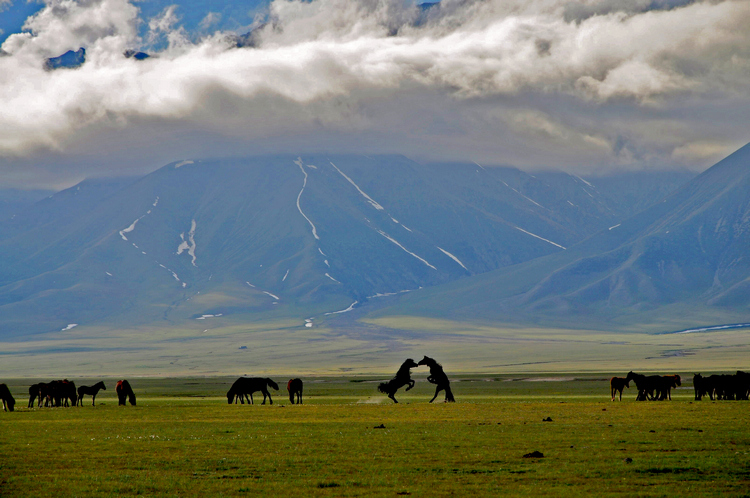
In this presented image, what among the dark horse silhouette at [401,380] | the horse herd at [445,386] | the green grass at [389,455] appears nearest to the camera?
the green grass at [389,455]

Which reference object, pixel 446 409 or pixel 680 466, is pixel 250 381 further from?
pixel 680 466

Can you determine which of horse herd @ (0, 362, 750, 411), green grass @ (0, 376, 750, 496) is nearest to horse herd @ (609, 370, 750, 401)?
horse herd @ (0, 362, 750, 411)

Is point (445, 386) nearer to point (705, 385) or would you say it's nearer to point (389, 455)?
point (705, 385)

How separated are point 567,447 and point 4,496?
14.2 meters

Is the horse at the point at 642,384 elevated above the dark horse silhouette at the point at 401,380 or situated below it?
below

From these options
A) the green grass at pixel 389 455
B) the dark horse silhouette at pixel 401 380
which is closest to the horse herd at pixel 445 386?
the dark horse silhouette at pixel 401 380

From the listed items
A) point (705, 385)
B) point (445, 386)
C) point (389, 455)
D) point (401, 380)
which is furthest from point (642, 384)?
point (389, 455)

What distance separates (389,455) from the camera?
883 inches

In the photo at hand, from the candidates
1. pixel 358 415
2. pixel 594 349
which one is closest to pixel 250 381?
pixel 358 415

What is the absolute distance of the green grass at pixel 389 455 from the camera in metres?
17.9

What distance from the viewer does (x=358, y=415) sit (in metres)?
37.6

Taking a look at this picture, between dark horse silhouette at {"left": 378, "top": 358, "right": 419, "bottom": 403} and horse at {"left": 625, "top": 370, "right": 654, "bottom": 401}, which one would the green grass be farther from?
horse at {"left": 625, "top": 370, "right": 654, "bottom": 401}

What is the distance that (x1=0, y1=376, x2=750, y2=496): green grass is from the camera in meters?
17.9

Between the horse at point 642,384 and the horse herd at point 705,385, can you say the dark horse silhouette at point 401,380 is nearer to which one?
the horse herd at point 705,385
